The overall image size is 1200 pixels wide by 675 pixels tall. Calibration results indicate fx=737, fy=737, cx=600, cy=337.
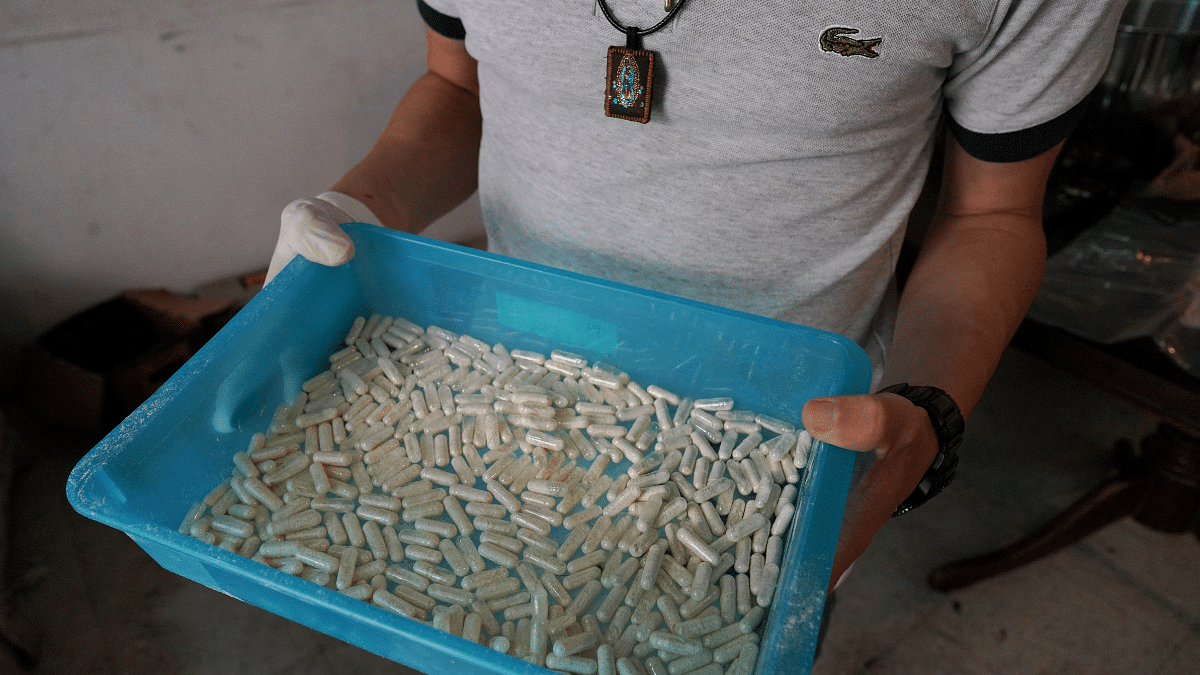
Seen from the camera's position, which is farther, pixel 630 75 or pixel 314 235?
pixel 314 235

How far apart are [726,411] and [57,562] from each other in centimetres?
172

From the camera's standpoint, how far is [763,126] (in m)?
0.68

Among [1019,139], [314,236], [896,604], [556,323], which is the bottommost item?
[896,604]

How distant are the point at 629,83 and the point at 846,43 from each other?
191mm

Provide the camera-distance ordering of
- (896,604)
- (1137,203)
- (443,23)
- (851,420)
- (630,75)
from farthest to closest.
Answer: (896,604)
(1137,203)
(443,23)
(630,75)
(851,420)

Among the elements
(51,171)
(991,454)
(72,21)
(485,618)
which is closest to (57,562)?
(51,171)

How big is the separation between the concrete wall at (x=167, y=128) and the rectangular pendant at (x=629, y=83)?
5.07 feet

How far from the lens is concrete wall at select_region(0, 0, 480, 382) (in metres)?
1.67

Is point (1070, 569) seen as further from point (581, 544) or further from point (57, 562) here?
point (57, 562)

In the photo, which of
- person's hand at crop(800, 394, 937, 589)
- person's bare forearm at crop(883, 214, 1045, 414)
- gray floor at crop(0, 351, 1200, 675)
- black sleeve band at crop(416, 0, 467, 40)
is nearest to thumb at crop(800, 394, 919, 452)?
person's hand at crop(800, 394, 937, 589)

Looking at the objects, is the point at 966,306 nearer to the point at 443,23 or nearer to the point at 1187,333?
the point at 443,23

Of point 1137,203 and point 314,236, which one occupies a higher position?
point 314,236

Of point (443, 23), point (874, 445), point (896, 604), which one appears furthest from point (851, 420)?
point (896, 604)

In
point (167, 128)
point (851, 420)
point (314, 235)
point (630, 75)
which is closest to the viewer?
point (851, 420)
